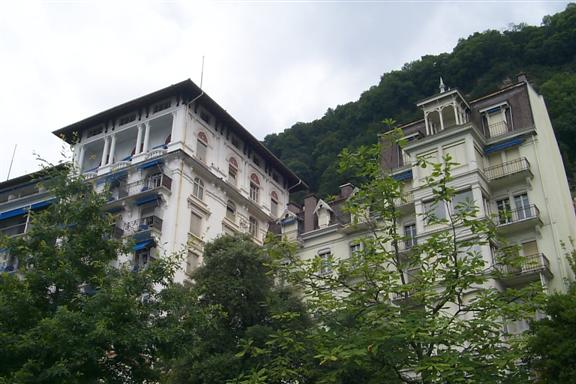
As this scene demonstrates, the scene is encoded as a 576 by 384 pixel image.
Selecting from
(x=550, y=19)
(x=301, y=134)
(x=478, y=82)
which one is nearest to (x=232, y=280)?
(x=301, y=134)

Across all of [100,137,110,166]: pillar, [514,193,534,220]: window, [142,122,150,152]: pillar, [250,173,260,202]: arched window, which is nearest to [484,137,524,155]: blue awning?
[514,193,534,220]: window

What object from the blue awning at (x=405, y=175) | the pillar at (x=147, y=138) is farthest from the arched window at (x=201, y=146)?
the blue awning at (x=405, y=175)

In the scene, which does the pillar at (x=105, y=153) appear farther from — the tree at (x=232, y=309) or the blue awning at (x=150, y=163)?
the tree at (x=232, y=309)

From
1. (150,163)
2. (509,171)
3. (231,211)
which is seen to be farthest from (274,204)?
(509,171)

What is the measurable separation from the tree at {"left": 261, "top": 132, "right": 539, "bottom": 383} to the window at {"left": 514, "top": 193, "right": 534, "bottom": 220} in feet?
56.9

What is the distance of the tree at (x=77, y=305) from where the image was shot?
13.9 meters

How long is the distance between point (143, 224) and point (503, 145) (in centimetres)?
2018

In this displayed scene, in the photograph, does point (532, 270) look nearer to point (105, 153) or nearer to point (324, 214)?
point (324, 214)

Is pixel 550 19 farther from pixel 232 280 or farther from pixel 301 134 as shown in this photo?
pixel 232 280

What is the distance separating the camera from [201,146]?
3984 centimetres

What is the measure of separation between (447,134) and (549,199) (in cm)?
593

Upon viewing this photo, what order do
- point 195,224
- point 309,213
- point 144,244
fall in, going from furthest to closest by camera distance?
1. point 309,213
2. point 195,224
3. point 144,244

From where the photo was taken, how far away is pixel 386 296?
43.9 ft

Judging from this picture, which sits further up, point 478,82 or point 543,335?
point 478,82
